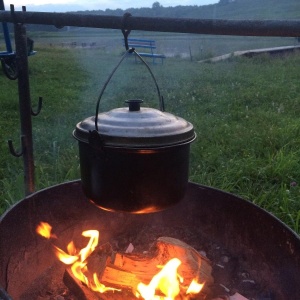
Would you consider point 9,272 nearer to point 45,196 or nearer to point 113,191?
point 45,196

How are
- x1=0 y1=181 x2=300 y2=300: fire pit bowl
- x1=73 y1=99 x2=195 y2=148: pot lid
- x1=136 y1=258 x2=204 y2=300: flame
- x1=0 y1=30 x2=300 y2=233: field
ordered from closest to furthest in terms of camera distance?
1. x1=73 y1=99 x2=195 y2=148: pot lid
2. x1=136 y1=258 x2=204 y2=300: flame
3. x1=0 y1=181 x2=300 y2=300: fire pit bowl
4. x1=0 y1=30 x2=300 y2=233: field

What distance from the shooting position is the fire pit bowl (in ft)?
6.60

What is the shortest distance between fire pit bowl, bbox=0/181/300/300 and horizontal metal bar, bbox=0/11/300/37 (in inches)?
36.2

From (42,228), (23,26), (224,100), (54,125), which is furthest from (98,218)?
(224,100)

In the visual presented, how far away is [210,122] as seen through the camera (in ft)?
16.6

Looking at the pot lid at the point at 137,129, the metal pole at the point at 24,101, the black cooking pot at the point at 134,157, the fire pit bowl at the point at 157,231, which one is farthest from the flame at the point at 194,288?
the metal pole at the point at 24,101

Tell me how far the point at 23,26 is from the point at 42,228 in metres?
1.07

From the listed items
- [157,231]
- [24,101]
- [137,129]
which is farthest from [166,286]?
[24,101]

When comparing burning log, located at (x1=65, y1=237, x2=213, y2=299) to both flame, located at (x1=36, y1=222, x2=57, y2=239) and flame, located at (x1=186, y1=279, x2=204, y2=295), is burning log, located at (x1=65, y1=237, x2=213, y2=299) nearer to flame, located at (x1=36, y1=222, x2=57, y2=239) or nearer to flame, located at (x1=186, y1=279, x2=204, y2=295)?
flame, located at (x1=186, y1=279, x2=204, y2=295)

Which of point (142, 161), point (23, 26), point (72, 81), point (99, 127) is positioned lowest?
point (72, 81)

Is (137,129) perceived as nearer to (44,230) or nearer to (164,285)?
(164,285)

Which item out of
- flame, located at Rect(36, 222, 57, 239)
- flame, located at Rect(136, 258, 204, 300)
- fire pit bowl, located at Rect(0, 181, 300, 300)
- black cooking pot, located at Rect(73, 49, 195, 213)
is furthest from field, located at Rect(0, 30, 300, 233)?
black cooking pot, located at Rect(73, 49, 195, 213)

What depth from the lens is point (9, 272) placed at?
199cm

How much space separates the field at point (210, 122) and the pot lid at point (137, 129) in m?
1.62
